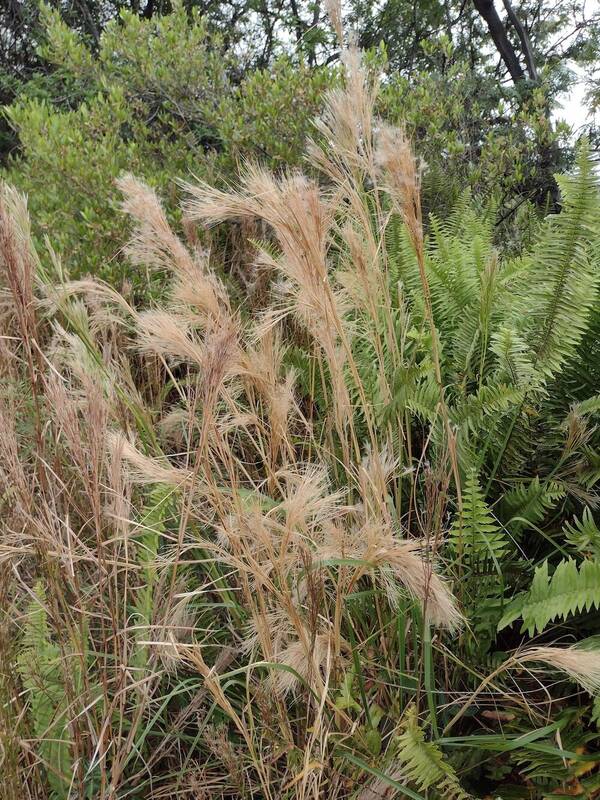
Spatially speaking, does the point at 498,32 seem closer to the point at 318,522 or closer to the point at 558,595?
the point at 558,595

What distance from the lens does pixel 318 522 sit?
112 cm

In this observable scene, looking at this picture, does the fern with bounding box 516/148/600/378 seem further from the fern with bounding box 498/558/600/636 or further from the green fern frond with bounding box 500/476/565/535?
the fern with bounding box 498/558/600/636

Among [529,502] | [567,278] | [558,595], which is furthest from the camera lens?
[567,278]

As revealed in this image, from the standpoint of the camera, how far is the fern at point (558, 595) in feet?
Answer: 4.02

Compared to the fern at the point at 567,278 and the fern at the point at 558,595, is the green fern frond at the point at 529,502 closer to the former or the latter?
the fern at the point at 558,595

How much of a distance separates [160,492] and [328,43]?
19.8 feet

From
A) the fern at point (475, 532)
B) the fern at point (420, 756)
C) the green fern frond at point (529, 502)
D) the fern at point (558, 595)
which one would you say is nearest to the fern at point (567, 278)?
the green fern frond at point (529, 502)

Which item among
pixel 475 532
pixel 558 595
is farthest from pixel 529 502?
pixel 558 595

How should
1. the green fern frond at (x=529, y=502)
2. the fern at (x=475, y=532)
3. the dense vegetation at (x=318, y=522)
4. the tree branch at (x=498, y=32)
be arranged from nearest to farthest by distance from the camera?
the dense vegetation at (x=318, y=522)
the fern at (x=475, y=532)
the green fern frond at (x=529, y=502)
the tree branch at (x=498, y=32)

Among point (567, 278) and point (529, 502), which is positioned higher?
point (567, 278)

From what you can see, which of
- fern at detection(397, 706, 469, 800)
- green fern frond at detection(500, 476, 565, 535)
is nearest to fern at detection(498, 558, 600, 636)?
green fern frond at detection(500, 476, 565, 535)

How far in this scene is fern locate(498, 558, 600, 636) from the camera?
1227 millimetres

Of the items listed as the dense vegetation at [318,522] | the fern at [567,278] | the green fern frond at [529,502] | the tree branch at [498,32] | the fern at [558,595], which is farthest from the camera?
the tree branch at [498,32]

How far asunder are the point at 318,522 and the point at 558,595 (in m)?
0.52
